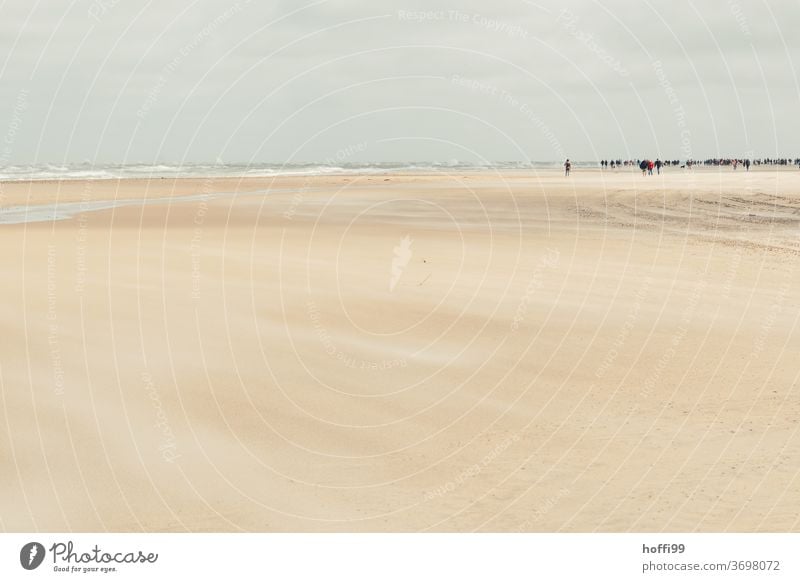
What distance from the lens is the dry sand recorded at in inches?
300

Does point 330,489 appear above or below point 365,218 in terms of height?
below

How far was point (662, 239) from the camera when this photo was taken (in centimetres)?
2575

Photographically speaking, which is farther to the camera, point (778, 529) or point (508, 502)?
point (508, 502)

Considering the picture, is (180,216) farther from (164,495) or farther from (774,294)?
(164,495)

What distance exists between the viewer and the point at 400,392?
10648 millimetres

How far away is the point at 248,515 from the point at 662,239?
2106cm

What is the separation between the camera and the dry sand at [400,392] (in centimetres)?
762

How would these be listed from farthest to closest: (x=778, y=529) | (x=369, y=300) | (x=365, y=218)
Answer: (x=365, y=218) → (x=369, y=300) → (x=778, y=529)

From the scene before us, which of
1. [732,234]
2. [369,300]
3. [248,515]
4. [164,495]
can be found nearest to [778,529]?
[248,515]

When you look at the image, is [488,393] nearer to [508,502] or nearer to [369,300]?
[508,502]

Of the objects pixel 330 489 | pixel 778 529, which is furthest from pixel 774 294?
pixel 330 489

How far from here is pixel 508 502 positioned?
299 inches

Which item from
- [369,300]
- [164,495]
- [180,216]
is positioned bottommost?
[164,495]

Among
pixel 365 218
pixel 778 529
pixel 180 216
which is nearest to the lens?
pixel 778 529
